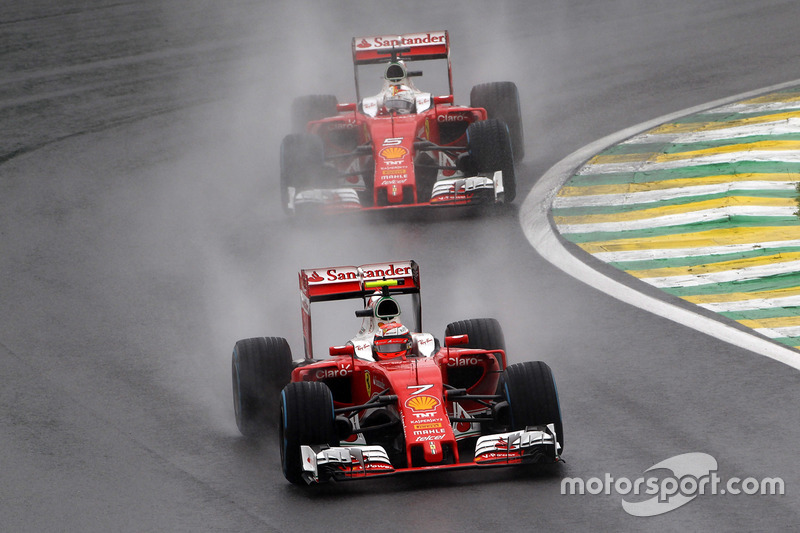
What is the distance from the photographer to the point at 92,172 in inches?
811

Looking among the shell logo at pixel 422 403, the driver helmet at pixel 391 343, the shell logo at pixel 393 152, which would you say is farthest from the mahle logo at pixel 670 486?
the shell logo at pixel 393 152

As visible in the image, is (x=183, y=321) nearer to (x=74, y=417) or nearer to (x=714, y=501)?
(x=74, y=417)

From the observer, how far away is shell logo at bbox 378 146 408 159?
1705 centimetres

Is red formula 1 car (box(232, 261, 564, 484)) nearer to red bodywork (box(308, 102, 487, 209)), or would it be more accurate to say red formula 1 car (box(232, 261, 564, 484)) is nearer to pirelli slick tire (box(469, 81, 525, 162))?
red bodywork (box(308, 102, 487, 209))

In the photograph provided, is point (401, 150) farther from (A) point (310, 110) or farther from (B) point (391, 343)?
(B) point (391, 343)

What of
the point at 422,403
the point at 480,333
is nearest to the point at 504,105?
the point at 480,333

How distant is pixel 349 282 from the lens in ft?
36.8

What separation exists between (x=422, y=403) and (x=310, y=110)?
1053cm

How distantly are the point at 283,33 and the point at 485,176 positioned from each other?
13.4 m

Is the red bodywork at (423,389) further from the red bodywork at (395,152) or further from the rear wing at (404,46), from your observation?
the rear wing at (404,46)

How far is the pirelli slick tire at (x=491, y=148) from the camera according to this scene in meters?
17.1

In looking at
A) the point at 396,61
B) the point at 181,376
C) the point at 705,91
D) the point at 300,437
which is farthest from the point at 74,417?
the point at 705,91

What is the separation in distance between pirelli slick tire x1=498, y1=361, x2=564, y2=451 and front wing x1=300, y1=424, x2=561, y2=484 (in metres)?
0.07

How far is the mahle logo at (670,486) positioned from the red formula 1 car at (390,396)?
40 cm
